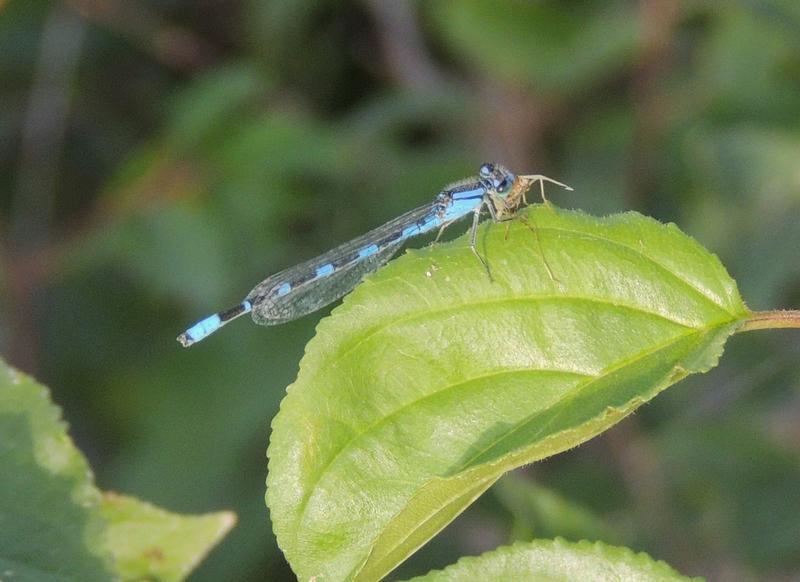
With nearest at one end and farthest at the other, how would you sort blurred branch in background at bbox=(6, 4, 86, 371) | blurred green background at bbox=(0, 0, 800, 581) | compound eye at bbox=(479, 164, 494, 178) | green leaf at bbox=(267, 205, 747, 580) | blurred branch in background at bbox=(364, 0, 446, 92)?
green leaf at bbox=(267, 205, 747, 580), compound eye at bbox=(479, 164, 494, 178), blurred green background at bbox=(0, 0, 800, 581), blurred branch in background at bbox=(6, 4, 86, 371), blurred branch in background at bbox=(364, 0, 446, 92)

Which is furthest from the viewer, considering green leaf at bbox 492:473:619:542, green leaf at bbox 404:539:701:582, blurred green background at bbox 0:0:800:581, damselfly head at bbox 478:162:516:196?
blurred green background at bbox 0:0:800:581

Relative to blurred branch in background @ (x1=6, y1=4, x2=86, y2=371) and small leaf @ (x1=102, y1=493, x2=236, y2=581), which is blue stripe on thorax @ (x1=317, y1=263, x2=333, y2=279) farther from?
blurred branch in background @ (x1=6, y1=4, x2=86, y2=371)

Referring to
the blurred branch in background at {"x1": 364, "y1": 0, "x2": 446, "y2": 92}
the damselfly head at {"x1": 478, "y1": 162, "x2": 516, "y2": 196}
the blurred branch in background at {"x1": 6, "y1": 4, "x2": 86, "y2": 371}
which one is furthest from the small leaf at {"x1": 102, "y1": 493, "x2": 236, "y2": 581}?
the blurred branch in background at {"x1": 364, "y1": 0, "x2": 446, "y2": 92}

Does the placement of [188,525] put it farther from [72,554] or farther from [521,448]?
[521,448]

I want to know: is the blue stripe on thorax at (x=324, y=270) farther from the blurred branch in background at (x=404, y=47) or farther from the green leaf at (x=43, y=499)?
the blurred branch in background at (x=404, y=47)

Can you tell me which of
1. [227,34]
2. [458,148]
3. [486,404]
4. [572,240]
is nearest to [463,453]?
[486,404]

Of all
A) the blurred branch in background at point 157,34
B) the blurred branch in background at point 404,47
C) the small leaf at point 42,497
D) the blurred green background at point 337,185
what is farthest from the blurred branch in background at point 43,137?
the small leaf at point 42,497

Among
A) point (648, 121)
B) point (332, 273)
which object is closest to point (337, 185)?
point (648, 121)
